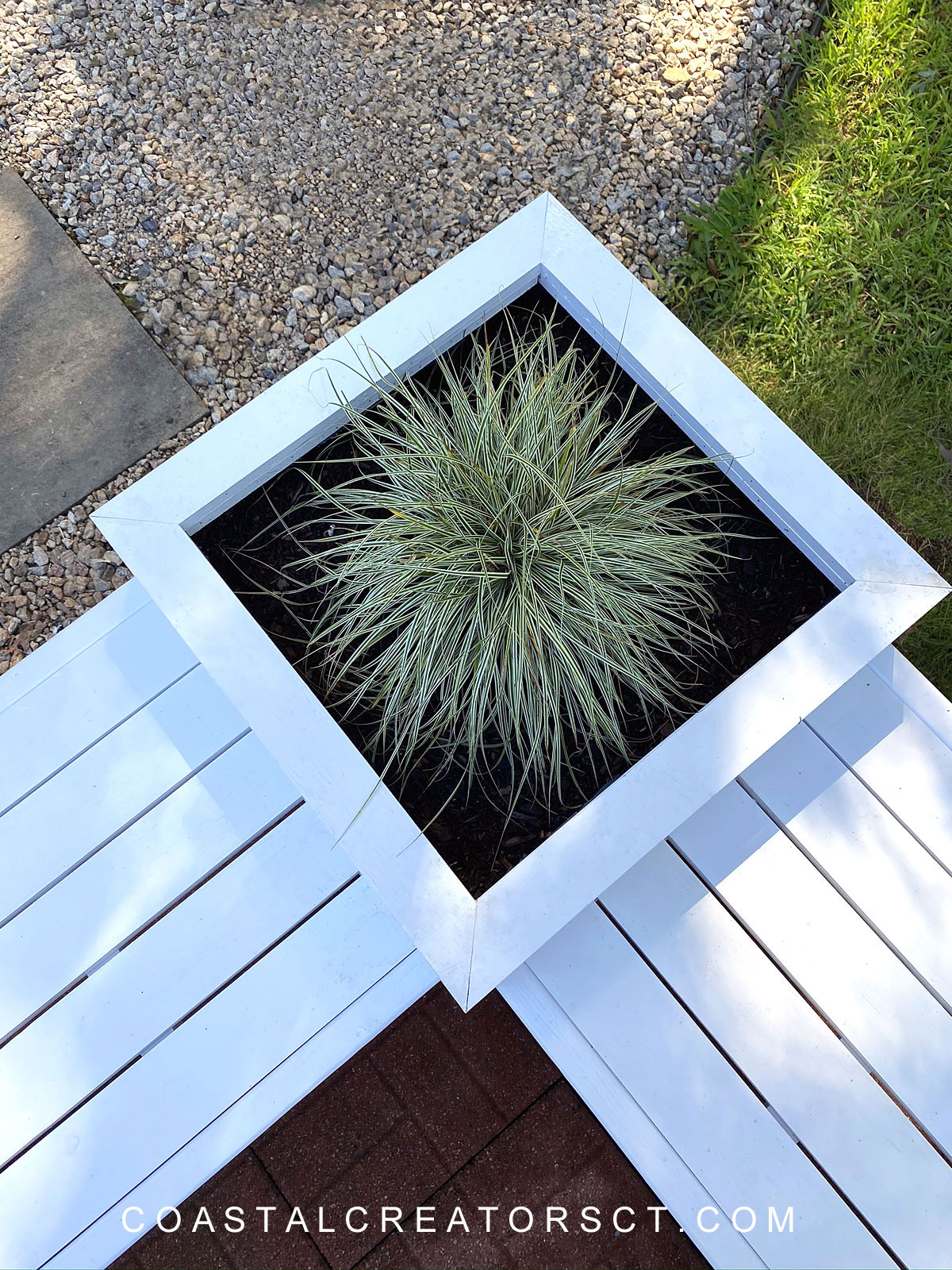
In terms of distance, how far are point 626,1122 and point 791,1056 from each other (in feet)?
1.06

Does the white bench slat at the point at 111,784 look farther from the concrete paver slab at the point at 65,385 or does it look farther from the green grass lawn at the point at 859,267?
the green grass lawn at the point at 859,267

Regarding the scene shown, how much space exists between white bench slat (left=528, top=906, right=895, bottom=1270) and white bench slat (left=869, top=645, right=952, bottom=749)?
0.73 m

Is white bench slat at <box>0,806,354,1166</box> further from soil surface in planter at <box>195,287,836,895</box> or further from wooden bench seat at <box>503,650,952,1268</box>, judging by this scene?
wooden bench seat at <box>503,650,952,1268</box>

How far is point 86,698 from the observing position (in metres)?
1.74

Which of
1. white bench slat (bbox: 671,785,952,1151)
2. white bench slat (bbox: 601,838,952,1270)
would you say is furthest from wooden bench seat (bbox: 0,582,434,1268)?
white bench slat (bbox: 671,785,952,1151)

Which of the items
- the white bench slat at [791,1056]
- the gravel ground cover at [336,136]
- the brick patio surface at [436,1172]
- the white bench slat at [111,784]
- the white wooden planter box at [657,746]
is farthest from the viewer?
the gravel ground cover at [336,136]

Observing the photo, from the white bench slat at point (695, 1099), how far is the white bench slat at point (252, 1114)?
0.28 m

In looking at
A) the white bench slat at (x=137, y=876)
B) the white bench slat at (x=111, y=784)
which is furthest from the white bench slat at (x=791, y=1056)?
the white bench slat at (x=111, y=784)

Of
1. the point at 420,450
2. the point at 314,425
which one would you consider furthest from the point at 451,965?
the point at 314,425

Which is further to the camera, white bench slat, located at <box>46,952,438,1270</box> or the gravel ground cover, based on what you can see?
the gravel ground cover

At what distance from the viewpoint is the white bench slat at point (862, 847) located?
165cm

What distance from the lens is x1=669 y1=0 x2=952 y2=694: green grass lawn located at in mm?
2412

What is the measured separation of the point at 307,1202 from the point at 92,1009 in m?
0.68

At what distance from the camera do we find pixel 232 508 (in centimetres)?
164
